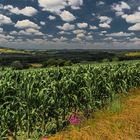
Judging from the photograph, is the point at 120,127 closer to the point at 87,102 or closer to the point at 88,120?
the point at 88,120

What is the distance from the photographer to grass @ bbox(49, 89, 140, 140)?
25.2 feet

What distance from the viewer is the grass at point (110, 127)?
7.69 metres

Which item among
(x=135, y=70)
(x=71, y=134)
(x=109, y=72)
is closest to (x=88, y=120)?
(x=71, y=134)

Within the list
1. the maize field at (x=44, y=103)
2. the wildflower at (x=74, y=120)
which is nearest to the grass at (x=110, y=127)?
the wildflower at (x=74, y=120)

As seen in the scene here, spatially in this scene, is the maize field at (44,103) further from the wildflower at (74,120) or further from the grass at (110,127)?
the grass at (110,127)

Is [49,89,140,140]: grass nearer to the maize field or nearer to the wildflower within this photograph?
the wildflower

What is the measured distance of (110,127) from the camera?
8375 millimetres

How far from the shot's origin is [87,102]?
11031mm

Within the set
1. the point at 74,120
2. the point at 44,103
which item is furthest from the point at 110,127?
A: the point at 44,103

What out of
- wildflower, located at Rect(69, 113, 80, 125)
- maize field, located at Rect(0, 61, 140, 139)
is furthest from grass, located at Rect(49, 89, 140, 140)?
maize field, located at Rect(0, 61, 140, 139)

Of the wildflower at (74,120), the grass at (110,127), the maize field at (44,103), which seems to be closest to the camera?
the grass at (110,127)

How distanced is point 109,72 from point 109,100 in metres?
3.16

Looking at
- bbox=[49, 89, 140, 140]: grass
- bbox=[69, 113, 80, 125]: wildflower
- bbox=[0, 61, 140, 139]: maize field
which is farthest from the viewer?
bbox=[69, 113, 80, 125]: wildflower

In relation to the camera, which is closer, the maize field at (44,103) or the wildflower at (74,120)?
the maize field at (44,103)
